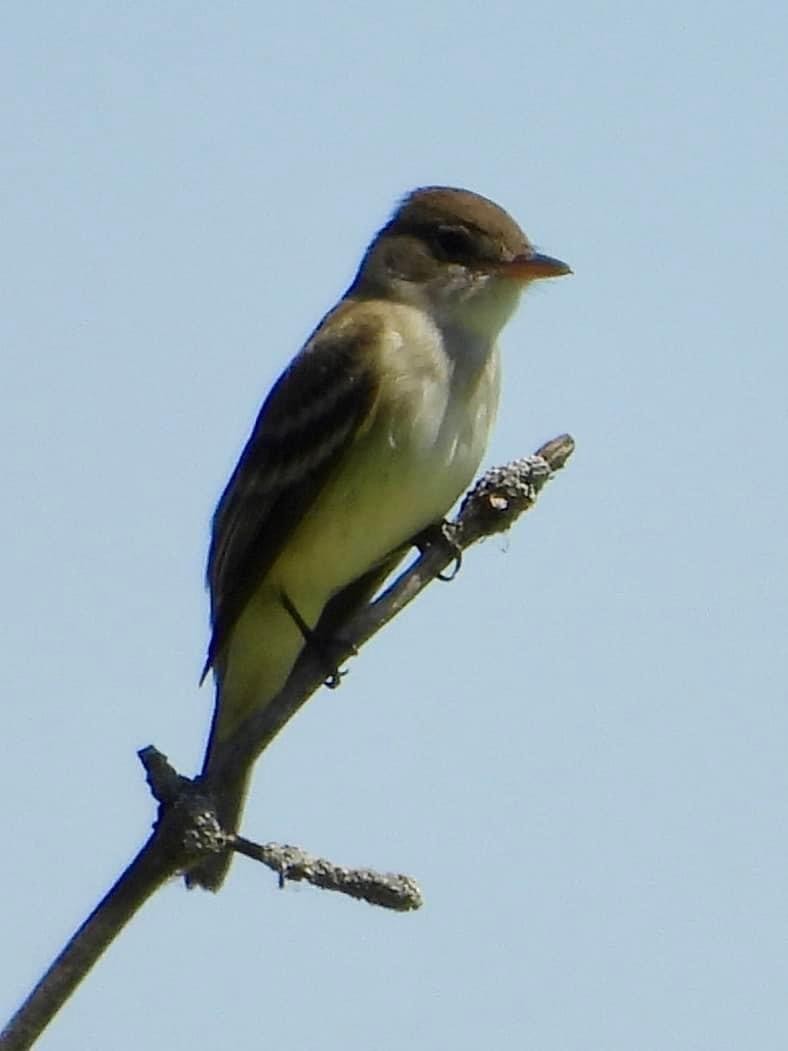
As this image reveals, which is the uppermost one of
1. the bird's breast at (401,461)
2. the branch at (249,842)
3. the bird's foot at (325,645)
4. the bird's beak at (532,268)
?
the bird's beak at (532,268)

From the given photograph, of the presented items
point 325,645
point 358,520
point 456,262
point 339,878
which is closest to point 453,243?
point 456,262

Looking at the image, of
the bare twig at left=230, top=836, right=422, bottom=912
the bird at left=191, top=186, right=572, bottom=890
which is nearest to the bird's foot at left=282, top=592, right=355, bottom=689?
the bird at left=191, top=186, right=572, bottom=890

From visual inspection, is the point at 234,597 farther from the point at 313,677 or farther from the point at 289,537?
the point at 313,677

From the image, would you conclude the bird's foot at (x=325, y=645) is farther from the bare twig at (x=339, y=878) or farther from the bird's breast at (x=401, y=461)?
the bare twig at (x=339, y=878)

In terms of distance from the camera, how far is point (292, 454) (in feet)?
20.8

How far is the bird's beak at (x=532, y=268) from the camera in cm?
625

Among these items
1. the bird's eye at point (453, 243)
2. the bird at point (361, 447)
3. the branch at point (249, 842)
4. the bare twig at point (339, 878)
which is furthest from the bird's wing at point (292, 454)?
the bare twig at point (339, 878)

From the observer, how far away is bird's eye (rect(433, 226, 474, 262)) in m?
6.53

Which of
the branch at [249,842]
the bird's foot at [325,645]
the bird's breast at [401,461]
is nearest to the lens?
the branch at [249,842]

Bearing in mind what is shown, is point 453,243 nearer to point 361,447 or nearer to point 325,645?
point 361,447

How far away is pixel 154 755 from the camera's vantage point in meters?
3.61

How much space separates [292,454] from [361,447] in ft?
1.14

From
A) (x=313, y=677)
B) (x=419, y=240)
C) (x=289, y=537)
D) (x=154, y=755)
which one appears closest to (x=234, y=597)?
(x=289, y=537)

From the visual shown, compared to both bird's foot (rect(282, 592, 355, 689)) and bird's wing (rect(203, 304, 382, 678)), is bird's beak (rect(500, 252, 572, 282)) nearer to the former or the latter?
bird's wing (rect(203, 304, 382, 678))
